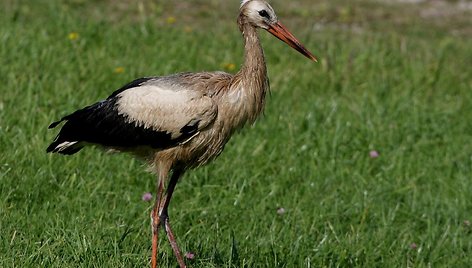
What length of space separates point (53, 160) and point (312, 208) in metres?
1.85

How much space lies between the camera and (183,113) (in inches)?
220

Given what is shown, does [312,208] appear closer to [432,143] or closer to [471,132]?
[432,143]

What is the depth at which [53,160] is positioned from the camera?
267 inches

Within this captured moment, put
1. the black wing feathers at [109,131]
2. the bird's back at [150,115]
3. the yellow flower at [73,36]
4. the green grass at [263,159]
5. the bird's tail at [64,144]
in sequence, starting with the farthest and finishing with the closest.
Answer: the yellow flower at [73,36] → the green grass at [263,159] → the bird's tail at [64,144] → the black wing feathers at [109,131] → the bird's back at [150,115]

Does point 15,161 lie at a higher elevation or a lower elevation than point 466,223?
higher

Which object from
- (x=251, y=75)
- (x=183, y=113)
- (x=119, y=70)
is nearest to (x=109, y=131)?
(x=183, y=113)

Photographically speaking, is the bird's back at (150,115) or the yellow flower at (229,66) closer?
the bird's back at (150,115)

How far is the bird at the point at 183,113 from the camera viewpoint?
561 cm

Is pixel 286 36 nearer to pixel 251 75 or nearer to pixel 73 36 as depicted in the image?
pixel 251 75

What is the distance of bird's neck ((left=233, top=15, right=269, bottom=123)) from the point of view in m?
5.62

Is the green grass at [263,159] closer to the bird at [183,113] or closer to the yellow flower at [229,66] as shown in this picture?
the yellow flower at [229,66]

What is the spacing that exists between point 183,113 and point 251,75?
447 millimetres

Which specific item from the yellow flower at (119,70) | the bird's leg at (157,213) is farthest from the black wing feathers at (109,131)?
the yellow flower at (119,70)

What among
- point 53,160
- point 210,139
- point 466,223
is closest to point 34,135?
point 53,160
